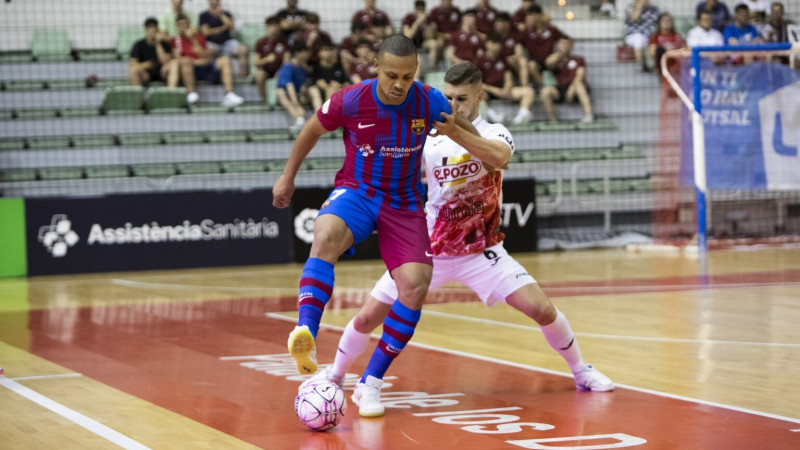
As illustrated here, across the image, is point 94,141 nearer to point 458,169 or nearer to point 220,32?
point 220,32

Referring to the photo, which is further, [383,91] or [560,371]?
[560,371]

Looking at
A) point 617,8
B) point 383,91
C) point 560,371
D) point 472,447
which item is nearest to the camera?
point 472,447

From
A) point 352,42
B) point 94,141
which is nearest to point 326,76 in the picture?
point 352,42

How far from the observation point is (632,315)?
33.6 feet

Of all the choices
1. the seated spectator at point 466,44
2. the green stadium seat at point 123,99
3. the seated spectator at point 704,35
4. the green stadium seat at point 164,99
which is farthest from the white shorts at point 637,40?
the green stadium seat at point 123,99

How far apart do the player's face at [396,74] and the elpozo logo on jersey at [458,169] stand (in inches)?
36.9

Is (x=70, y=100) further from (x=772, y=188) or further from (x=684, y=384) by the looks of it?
(x=684, y=384)

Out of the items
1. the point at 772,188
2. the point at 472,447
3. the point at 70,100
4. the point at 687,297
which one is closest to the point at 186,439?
the point at 472,447

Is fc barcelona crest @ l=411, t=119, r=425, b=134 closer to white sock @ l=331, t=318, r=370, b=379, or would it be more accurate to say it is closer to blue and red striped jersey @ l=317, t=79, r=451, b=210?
blue and red striped jersey @ l=317, t=79, r=451, b=210

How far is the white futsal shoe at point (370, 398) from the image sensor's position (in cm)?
A: 591

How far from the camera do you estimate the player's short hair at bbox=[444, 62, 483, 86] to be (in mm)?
6395

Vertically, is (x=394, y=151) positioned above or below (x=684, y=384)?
above

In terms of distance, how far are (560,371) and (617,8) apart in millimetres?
17504

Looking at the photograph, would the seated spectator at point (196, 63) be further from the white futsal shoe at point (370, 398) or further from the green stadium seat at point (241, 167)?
the white futsal shoe at point (370, 398)
